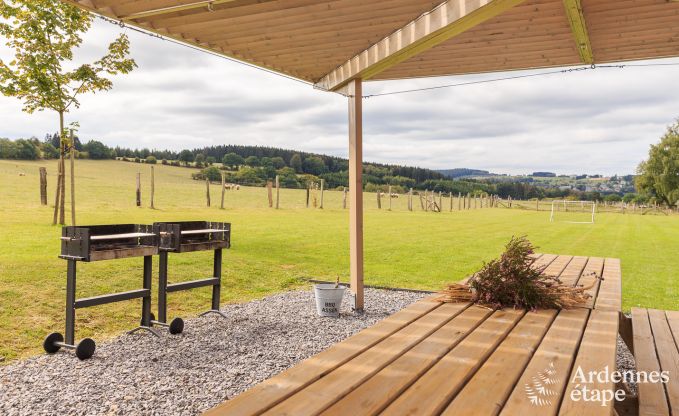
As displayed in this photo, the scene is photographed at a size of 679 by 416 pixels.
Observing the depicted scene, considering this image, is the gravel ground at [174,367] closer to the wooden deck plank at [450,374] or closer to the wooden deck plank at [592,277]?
the wooden deck plank at [450,374]

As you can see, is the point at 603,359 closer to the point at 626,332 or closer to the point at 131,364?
the point at 626,332

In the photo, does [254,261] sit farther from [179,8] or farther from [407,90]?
[179,8]

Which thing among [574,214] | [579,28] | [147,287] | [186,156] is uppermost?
[186,156]

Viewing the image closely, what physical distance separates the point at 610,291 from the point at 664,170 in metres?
53.9

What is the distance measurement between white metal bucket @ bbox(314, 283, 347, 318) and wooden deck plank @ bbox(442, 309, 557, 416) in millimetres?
2860

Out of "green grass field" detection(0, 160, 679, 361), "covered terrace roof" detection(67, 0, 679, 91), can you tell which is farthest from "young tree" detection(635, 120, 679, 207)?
"covered terrace roof" detection(67, 0, 679, 91)

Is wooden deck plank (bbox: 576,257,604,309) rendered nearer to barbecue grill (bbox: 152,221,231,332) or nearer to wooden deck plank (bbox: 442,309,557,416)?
wooden deck plank (bbox: 442,309,557,416)

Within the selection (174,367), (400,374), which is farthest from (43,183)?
(400,374)

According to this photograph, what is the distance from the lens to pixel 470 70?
222 inches

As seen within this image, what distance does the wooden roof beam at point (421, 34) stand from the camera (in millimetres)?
Answer: 3535

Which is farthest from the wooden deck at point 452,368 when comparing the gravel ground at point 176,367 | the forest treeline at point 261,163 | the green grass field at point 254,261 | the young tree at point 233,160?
the young tree at point 233,160

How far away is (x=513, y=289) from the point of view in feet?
9.53

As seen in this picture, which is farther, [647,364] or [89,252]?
[89,252]

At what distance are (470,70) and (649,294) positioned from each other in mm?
4158
